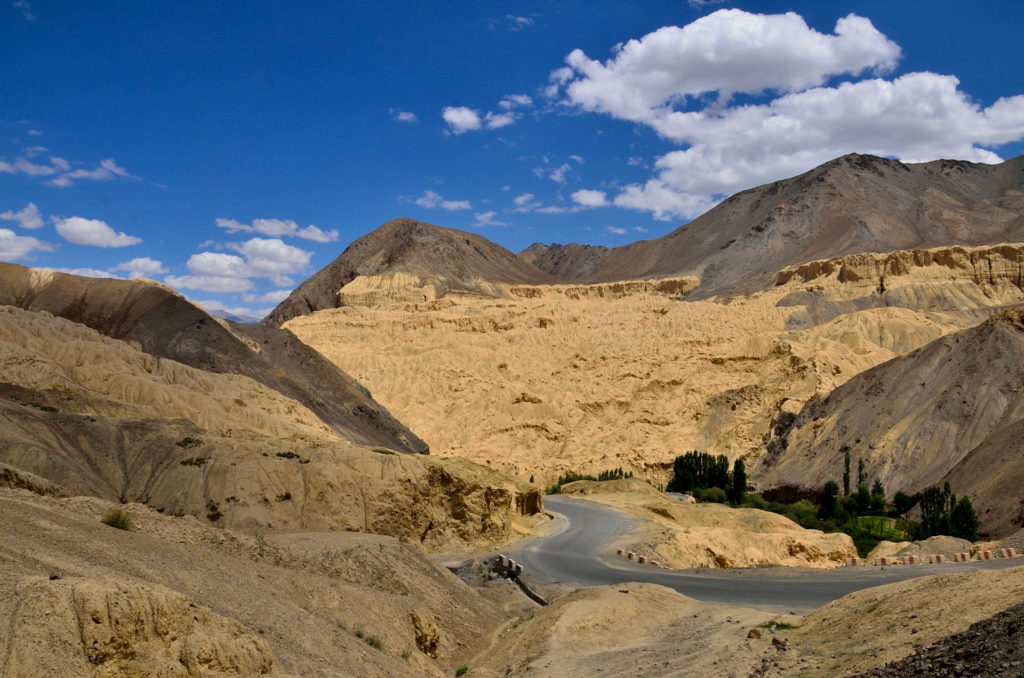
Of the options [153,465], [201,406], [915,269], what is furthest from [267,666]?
[915,269]

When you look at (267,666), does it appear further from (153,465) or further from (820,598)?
(153,465)

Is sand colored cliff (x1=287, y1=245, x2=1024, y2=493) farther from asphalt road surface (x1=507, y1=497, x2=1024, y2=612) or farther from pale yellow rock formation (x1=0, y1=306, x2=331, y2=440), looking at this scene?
asphalt road surface (x1=507, y1=497, x2=1024, y2=612)

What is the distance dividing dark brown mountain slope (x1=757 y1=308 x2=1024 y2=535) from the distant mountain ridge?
201 feet

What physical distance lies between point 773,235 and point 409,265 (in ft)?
186

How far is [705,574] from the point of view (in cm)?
2591

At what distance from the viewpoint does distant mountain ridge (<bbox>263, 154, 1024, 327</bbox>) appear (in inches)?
5133

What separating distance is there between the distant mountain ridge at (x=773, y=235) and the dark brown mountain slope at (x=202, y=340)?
213 ft

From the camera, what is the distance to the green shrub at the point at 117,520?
13.4 meters

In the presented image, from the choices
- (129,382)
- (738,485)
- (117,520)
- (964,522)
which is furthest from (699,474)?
(117,520)

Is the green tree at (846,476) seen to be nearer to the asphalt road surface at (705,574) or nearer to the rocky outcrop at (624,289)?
the asphalt road surface at (705,574)

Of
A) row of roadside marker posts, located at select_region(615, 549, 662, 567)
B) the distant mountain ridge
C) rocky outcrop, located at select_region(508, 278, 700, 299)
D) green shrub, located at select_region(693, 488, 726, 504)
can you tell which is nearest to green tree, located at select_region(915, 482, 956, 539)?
row of roadside marker posts, located at select_region(615, 549, 662, 567)

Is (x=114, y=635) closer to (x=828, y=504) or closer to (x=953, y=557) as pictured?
(x=953, y=557)

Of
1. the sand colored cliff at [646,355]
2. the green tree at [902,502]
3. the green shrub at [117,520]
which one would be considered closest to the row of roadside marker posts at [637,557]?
the green shrub at [117,520]

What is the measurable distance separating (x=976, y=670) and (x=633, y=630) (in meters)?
8.19
